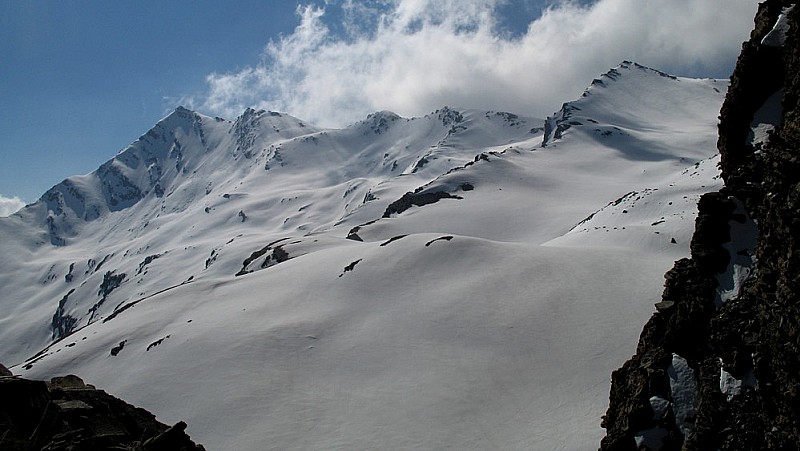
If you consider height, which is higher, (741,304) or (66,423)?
(741,304)

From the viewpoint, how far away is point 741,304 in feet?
43.2

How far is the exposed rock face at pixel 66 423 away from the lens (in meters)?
12.3

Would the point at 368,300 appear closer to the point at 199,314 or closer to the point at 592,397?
the point at 199,314

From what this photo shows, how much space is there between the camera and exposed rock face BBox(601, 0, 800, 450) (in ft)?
36.5

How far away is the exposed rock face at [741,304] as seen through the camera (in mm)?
11117

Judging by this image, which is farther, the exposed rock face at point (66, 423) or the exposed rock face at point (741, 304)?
the exposed rock face at point (66, 423)

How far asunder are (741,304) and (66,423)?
1898 cm

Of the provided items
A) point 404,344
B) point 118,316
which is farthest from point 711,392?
point 118,316

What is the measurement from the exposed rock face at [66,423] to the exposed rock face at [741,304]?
47.3 ft

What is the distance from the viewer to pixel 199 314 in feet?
155

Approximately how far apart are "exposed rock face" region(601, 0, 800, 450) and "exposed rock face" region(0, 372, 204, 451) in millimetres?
14430

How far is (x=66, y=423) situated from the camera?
1323 centimetres

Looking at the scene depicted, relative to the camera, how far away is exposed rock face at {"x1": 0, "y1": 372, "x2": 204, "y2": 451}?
1234 cm

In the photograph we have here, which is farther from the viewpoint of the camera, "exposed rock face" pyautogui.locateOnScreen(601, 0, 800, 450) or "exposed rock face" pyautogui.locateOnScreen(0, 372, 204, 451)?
"exposed rock face" pyautogui.locateOnScreen(0, 372, 204, 451)
